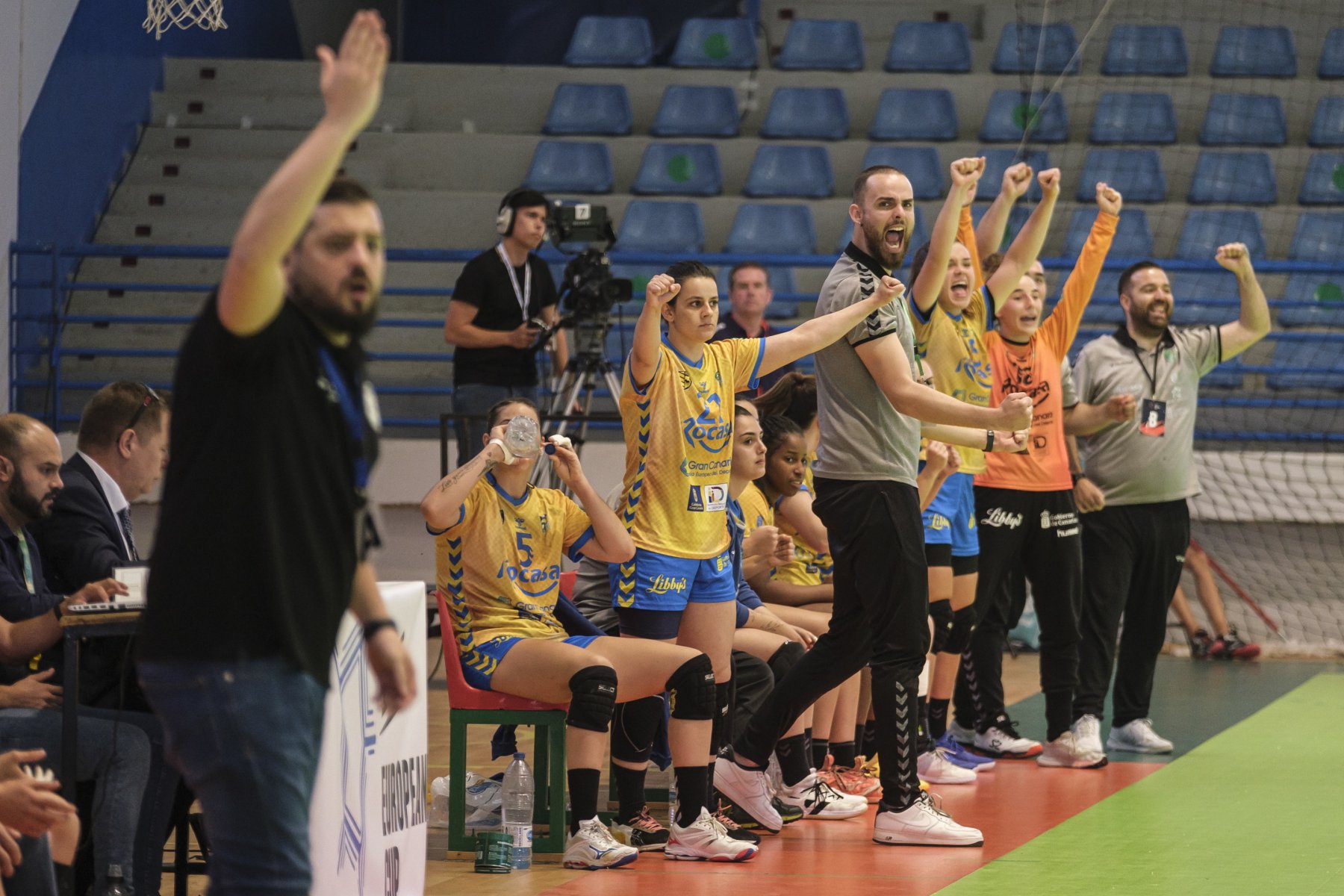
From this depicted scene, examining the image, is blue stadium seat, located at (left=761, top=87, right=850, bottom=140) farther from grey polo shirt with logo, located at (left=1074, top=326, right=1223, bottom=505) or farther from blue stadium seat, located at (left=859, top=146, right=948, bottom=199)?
grey polo shirt with logo, located at (left=1074, top=326, right=1223, bottom=505)

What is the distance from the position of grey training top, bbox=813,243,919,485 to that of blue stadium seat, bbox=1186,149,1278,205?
331 inches

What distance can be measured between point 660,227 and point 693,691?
7.99m

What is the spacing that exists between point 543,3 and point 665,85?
220cm

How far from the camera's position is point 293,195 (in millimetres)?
2189

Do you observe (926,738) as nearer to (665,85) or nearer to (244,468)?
(244,468)

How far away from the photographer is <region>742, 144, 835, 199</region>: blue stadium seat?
502 inches

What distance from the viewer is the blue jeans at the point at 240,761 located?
2303mm

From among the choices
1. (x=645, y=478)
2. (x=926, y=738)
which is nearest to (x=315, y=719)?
(x=645, y=478)

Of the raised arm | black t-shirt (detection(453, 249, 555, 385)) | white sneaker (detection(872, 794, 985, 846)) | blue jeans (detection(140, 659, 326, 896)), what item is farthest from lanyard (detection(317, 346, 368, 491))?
black t-shirt (detection(453, 249, 555, 385))

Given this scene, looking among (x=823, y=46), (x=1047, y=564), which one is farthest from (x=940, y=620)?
(x=823, y=46)

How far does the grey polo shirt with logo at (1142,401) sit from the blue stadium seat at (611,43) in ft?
26.3

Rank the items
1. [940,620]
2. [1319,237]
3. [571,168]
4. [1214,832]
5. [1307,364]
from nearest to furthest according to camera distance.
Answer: [1214,832] → [940,620] → [1307,364] → [1319,237] → [571,168]

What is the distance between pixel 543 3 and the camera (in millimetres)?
15242

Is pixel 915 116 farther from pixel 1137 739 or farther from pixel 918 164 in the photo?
pixel 1137 739
